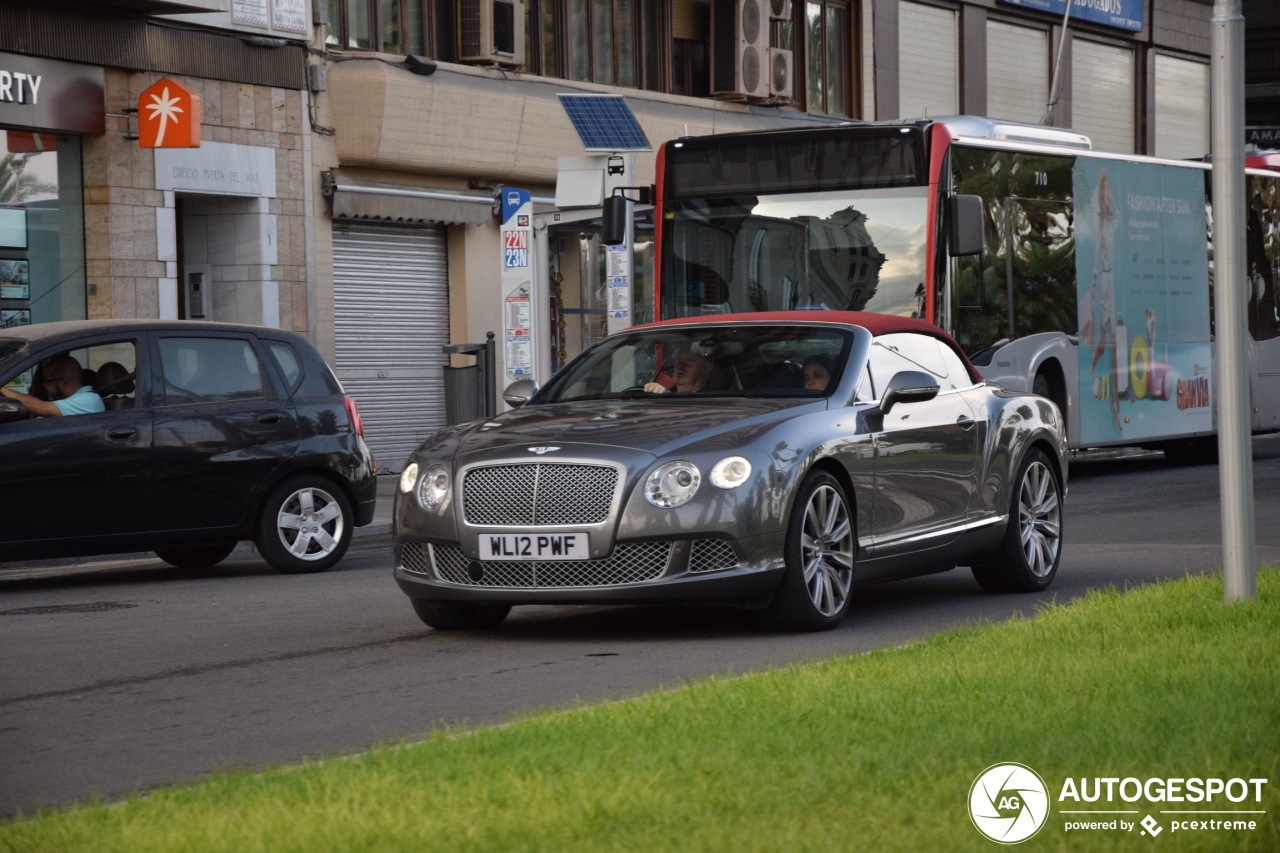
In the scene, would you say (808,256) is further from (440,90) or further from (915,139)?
(440,90)

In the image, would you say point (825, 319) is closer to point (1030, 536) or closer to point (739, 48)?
point (1030, 536)

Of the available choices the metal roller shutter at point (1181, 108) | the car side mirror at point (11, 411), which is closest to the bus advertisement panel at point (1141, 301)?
the car side mirror at point (11, 411)

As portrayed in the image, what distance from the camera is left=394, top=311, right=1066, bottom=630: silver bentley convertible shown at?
857 centimetres

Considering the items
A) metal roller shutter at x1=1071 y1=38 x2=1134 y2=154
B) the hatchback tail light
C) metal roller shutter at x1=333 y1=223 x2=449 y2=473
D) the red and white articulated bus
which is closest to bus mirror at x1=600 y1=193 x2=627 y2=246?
the red and white articulated bus

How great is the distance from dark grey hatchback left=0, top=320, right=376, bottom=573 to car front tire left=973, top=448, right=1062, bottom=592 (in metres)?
4.41

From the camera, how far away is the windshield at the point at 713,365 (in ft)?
31.7

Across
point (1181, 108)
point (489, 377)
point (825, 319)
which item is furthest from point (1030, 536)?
point (1181, 108)

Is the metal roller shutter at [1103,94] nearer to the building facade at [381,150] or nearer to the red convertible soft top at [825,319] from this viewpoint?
the building facade at [381,150]

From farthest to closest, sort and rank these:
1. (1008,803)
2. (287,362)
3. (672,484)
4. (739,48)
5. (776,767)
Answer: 1. (739,48)
2. (287,362)
3. (672,484)
4. (776,767)
5. (1008,803)

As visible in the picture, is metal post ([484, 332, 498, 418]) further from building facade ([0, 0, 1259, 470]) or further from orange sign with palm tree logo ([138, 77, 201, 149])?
orange sign with palm tree logo ([138, 77, 201, 149])

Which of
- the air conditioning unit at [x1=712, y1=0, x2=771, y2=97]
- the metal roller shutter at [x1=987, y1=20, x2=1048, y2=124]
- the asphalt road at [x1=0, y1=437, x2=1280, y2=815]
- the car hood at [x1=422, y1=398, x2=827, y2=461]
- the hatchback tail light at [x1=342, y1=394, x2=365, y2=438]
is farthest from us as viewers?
the metal roller shutter at [x1=987, y1=20, x2=1048, y2=124]

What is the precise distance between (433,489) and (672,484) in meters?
1.12

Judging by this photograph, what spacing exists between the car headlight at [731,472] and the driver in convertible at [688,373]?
3.91 ft

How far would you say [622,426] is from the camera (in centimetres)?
895
